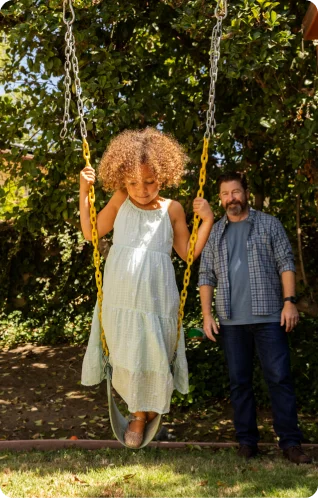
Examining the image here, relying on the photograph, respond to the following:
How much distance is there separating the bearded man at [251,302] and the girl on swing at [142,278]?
438 millimetres

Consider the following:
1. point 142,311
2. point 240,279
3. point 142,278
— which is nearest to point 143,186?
point 142,278

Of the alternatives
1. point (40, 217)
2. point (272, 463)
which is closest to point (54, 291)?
point (40, 217)

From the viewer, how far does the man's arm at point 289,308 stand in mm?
4102

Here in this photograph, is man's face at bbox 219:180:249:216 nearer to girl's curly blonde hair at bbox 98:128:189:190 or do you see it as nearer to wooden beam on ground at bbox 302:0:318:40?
girl's curly blonde hair at bbox 98:128:189:190

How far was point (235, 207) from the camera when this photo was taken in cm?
424

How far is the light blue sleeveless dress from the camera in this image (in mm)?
3730

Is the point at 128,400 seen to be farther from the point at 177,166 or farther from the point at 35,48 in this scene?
the point at 35,48

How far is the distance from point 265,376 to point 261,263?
0.66 m

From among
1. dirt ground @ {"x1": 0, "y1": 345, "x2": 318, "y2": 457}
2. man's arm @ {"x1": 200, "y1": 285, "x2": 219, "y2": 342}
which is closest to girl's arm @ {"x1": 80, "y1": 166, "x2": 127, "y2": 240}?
man's arm @ {"x1": 200, "y1": 285, "x2": 219, "y2": 342}

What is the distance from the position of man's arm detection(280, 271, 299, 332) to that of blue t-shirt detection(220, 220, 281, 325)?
0.06 metres

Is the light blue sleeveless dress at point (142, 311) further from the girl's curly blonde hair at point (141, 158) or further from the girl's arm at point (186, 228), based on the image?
the girl's curly blonde hair at point (141, 158)

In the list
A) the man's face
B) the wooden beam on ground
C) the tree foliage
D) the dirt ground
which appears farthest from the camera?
the dirt ground

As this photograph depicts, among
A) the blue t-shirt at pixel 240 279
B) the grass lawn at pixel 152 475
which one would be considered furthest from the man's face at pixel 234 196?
the grass lawn at pixel 152 475

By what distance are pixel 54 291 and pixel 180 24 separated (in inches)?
176
